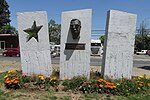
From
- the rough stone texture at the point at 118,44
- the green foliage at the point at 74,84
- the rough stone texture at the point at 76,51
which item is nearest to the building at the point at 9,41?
the rough stone texture at the point at 76,51

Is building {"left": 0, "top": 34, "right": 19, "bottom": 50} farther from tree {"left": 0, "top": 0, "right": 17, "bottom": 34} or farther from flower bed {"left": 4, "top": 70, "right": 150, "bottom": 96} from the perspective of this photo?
flower bed {"left": 4, "top": 70, "right": 150, "bottom": 96}

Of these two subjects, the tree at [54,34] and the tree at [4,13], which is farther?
the tree at [54,34]

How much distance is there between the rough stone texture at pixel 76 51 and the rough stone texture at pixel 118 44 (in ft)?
2.49

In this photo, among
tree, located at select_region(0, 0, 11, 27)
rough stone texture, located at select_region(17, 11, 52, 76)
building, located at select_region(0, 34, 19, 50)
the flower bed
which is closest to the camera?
the flower bed

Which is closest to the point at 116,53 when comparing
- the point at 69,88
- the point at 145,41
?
the point at 69,88

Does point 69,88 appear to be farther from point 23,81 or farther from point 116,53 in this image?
point 116,53

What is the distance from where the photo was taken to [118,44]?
24.0ft

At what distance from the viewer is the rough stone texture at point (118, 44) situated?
722 centimetres

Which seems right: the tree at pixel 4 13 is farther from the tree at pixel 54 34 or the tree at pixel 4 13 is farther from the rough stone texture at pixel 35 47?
the rough stone texture at pixel 35 47

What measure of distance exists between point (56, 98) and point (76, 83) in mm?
1024

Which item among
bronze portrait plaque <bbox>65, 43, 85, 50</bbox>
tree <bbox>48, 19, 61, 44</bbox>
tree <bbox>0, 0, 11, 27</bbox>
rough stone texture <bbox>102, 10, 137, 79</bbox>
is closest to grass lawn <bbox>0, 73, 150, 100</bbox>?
rough stone texture <bbox>102, 10, 137, 79</bbox>

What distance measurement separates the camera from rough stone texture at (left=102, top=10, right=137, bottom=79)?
7223 millimetres

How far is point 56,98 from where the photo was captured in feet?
17.9

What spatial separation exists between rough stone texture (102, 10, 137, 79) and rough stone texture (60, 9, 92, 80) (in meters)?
0.76
